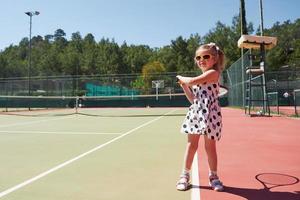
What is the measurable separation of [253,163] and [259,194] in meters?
1.82

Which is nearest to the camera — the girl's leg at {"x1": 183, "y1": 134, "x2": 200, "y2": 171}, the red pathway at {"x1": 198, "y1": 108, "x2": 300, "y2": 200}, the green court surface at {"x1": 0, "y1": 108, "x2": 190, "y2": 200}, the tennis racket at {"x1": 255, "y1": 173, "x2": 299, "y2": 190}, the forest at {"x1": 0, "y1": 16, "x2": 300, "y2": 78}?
the red pathway at {"x1": 198, "y1": 108, "x2": 300, "y2": 200}

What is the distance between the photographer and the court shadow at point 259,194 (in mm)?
4176

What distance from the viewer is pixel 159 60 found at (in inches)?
3440

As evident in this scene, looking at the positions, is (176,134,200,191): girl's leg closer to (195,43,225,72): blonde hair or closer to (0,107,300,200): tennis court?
(0,107,300,200): tennis court

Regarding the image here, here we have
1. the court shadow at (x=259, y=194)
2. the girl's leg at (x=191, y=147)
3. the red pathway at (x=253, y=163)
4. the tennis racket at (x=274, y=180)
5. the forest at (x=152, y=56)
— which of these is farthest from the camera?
the forest at (x=152, y=56)

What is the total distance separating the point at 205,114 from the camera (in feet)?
14.5

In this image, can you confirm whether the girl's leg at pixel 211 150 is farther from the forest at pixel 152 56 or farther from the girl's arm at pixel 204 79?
the forest at pixel 152 56

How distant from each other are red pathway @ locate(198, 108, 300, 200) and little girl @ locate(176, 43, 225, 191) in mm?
271

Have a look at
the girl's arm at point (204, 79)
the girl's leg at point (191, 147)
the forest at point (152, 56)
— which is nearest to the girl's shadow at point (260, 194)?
the girl's leg at point (191, 147)

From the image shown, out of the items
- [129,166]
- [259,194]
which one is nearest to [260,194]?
[259,194]

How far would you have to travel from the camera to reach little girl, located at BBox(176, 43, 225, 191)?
14.5 ft

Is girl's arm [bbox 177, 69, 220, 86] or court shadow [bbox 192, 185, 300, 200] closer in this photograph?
court shadow [bbox 192, 185, 300, 200]

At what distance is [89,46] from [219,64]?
339ft

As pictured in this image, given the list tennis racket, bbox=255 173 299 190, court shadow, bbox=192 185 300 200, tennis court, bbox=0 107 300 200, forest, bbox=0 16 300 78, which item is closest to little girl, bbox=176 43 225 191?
court shadow, bbox=192 185 300 200
